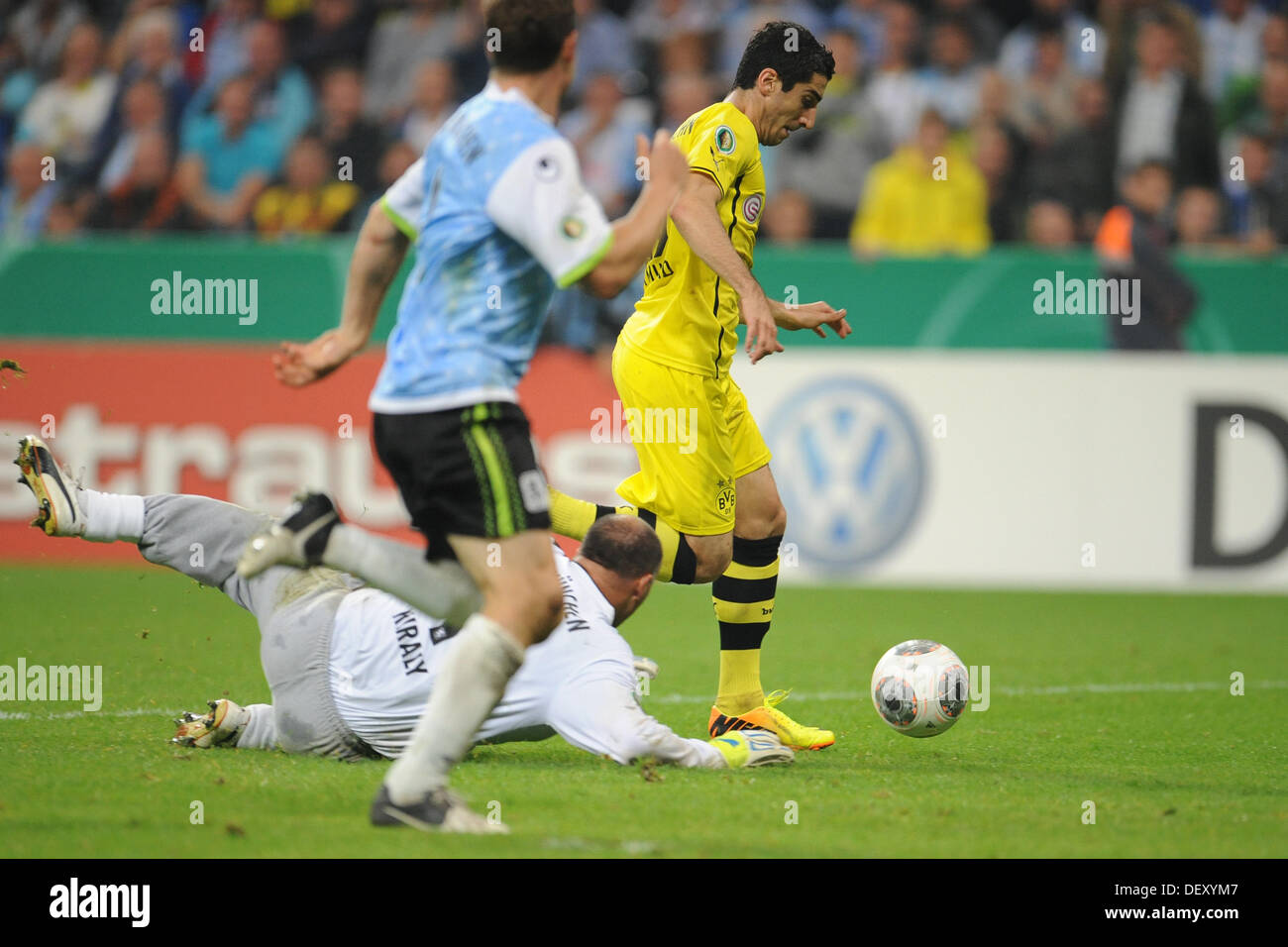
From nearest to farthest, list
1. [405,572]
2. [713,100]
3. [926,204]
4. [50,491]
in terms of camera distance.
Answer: [405,572] → [50,491] → [926,204] → [713,100]

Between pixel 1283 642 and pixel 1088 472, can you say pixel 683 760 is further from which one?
pixel 1088 472

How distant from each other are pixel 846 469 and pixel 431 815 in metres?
7.33

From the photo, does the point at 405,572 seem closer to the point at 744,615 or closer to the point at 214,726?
the point at 214,726

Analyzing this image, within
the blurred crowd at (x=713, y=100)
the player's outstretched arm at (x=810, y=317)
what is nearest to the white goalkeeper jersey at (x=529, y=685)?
the player's outstretched arm at (x=810, y=317)

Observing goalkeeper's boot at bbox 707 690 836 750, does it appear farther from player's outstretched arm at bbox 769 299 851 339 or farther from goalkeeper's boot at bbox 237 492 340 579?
goalkeeper's boot at bbox 237 492 340 579

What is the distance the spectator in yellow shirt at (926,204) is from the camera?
13.4 metres

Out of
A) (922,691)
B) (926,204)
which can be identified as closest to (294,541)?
(922,691)

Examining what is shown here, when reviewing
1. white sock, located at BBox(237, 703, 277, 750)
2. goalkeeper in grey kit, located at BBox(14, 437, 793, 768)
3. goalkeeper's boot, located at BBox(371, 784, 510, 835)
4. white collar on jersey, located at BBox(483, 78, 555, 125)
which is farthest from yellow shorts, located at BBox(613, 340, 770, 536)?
goalkeeper's boot, located at BBox(371, 784, 510, 835)

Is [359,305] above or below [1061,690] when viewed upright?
above

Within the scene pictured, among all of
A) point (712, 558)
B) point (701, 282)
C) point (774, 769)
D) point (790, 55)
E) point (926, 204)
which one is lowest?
point (774, 769)

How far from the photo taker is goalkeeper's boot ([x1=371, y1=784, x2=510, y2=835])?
4.32 m

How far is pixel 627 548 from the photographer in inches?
222

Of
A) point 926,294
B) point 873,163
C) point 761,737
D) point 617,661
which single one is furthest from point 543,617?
point 873,163

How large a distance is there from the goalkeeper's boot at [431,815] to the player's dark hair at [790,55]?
3213 millimetres
